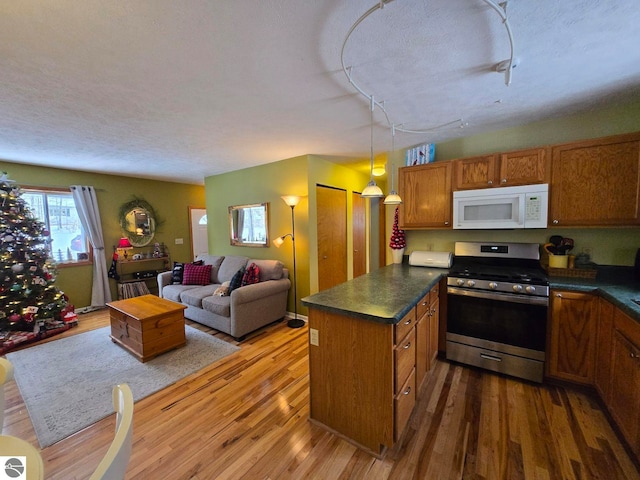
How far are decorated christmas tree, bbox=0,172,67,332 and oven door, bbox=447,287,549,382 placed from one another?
506 cm

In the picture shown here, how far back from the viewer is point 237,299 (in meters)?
3.04

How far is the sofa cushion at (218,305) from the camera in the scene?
3145 millimetres

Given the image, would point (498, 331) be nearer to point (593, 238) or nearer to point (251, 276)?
point (593, 238)

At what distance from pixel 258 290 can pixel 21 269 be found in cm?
307

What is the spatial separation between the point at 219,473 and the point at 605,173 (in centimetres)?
353

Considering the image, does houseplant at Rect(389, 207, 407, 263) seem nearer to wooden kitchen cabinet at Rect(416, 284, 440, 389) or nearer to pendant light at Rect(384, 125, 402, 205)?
pendant light at Rect(384, 125, 402, 205)

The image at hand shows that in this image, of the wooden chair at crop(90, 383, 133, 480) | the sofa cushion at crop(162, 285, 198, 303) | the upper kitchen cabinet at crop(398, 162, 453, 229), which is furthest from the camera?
the sofa cushion at crop(162, 285, 198, 303)

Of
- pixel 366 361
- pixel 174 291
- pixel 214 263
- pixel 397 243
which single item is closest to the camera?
pixel 366 361

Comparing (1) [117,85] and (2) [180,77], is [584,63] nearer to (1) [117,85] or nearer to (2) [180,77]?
(2) [180,77]

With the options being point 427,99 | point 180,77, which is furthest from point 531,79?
point 180,77

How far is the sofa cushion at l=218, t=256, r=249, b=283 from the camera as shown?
164 inches

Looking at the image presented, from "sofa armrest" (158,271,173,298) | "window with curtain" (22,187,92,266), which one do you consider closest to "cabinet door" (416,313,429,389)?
"sofa armrest" (158,271,173,298)

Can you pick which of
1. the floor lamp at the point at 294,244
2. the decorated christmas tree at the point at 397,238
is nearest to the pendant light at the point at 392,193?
the decorated christmas tree at the point at 397,238

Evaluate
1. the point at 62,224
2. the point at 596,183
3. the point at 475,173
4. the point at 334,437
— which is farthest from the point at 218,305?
the point at 596,183
